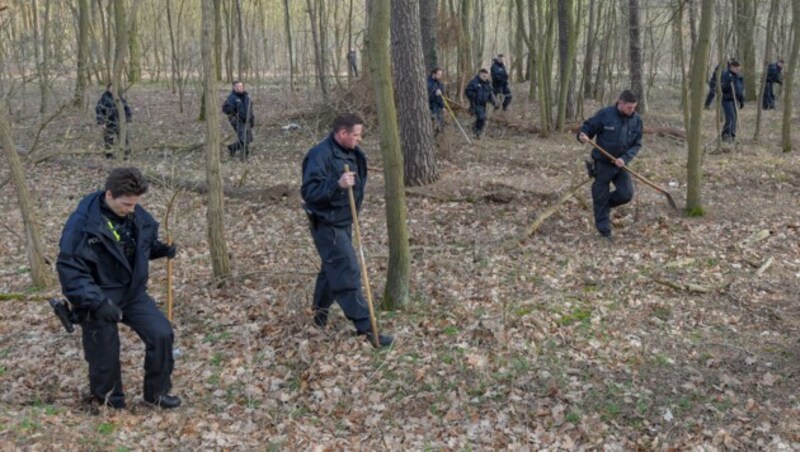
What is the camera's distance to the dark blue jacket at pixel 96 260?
4754 mm

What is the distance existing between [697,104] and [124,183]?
7130mm

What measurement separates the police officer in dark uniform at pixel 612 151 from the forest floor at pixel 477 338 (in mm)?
433

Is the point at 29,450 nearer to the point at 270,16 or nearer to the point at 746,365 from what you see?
the point at 746,365

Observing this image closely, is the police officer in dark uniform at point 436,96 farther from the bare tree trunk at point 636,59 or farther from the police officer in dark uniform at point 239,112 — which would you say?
the bare tree trunk at point 636,59

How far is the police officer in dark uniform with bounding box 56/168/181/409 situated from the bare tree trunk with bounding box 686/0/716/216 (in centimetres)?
684

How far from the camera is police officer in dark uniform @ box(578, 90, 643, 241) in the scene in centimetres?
900

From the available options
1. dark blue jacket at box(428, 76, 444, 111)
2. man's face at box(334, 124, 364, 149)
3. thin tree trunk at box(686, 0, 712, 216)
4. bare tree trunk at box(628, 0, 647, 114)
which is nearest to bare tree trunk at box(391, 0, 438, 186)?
dark blue jacket at box(428, 76, 444, 111)

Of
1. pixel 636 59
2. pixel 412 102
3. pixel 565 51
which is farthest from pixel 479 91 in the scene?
pixel 636 59

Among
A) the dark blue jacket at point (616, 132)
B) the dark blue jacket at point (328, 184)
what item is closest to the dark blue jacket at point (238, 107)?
the dark blue jacket at point (616, 132)

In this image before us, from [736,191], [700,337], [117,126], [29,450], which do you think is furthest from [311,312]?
[117,126]

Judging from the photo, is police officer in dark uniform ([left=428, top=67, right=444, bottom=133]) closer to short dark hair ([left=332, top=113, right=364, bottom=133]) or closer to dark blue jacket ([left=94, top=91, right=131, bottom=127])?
dark blue jacket ([left=94, top=91, right=131, bottom=127])

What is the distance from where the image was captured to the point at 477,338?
621 cm

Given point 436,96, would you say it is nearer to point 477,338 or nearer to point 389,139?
point 389,139

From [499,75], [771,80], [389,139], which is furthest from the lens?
[771,80]
